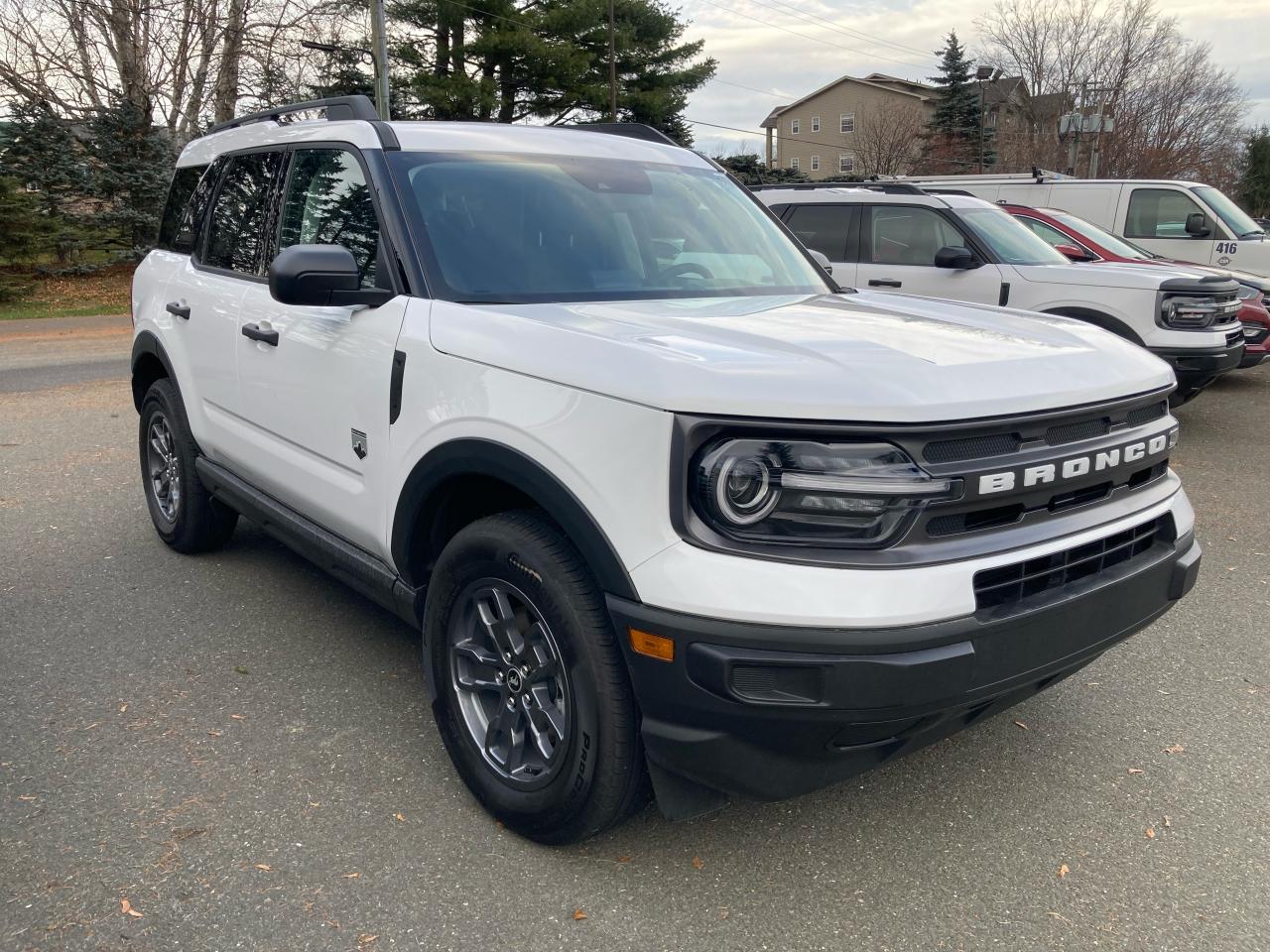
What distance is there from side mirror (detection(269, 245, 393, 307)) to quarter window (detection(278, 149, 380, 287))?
0.25 meters

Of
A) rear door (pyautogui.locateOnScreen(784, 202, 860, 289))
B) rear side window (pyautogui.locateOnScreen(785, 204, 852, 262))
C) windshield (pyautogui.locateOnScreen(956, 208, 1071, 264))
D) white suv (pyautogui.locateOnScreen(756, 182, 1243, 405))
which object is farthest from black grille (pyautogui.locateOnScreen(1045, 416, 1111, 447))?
rear side window (pyautogui.locateOnScreen(785, 204, 852, 262))

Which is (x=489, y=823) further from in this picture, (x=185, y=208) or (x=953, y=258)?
(x=953, y=258)

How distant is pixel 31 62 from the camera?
→ 25812 millimetres

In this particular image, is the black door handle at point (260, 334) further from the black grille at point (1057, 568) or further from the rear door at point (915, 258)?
the rear door at point (915, 258)

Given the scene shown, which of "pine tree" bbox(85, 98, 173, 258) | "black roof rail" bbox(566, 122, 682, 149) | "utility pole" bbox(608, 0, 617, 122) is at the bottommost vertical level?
"black roof rail" bbox(566, 122, 682, 149)

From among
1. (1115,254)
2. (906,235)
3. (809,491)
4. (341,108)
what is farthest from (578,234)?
(1115,254)

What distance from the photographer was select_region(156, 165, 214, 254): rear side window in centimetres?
475

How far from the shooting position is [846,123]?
69000 mm

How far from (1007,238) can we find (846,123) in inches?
2558

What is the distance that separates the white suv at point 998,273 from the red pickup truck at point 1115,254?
1.03m

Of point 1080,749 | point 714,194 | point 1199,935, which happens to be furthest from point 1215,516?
point 1199,935

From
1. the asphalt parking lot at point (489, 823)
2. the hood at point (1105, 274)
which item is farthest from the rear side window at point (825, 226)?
the asphalt parking lot at point (489, 823)

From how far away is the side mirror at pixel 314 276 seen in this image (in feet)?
9.61

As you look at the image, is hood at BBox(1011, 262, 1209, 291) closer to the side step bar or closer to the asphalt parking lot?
the asphalt parking lot
